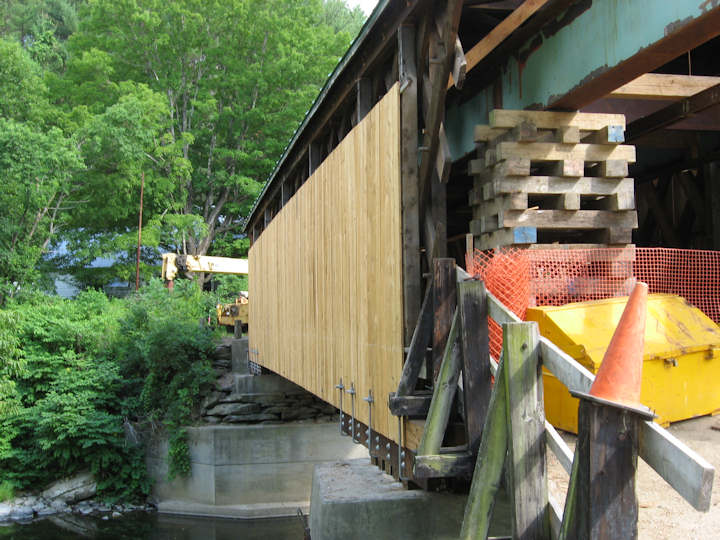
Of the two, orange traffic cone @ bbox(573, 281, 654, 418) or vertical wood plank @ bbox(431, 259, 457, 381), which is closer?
orange traffic cone @ bbox(573, 281, 654, 418)

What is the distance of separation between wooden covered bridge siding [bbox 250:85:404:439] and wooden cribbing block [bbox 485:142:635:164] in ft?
2.86

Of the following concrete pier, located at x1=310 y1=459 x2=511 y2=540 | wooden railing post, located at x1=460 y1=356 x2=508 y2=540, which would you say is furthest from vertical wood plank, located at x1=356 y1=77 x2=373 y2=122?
wooden railing post, located at x1=460 y1=356 x2=508 y2=540

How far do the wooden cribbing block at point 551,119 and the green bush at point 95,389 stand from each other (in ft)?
45.9

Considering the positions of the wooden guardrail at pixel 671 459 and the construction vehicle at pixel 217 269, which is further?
the construction vehicle at pixel 217 269

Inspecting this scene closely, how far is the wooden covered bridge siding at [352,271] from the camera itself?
18.1 feet

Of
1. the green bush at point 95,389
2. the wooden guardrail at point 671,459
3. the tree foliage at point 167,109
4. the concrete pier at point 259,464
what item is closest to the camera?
the wooden guardrail at point 671,459

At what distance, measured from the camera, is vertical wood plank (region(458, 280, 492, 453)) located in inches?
159

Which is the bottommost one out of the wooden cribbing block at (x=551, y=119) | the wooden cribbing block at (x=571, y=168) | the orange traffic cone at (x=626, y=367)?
the orange traffic cone at (x=626, y=367)

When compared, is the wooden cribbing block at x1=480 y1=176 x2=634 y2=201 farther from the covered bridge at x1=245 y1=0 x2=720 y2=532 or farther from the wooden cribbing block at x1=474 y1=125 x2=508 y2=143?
the wooden cribbing block at x1=474 y1=125 x2=508 y2=143

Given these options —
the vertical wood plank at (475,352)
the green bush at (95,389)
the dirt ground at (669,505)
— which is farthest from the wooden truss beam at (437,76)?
the green bush at (95,389)

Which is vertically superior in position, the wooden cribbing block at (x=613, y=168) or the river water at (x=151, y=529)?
the wooden cribbing block at (x=613, y=168)

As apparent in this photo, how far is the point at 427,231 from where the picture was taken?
17.8 ft

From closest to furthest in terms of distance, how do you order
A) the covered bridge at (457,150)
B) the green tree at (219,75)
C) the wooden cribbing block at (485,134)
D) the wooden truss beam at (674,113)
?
the covered bridge at (457,150), the wooden cribbing block at (485,134), the wooden truss beam at (674,113), the green tree at (219,75)

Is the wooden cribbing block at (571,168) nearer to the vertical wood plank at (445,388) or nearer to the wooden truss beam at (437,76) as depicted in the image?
the wooden truss beam at (437,76)
